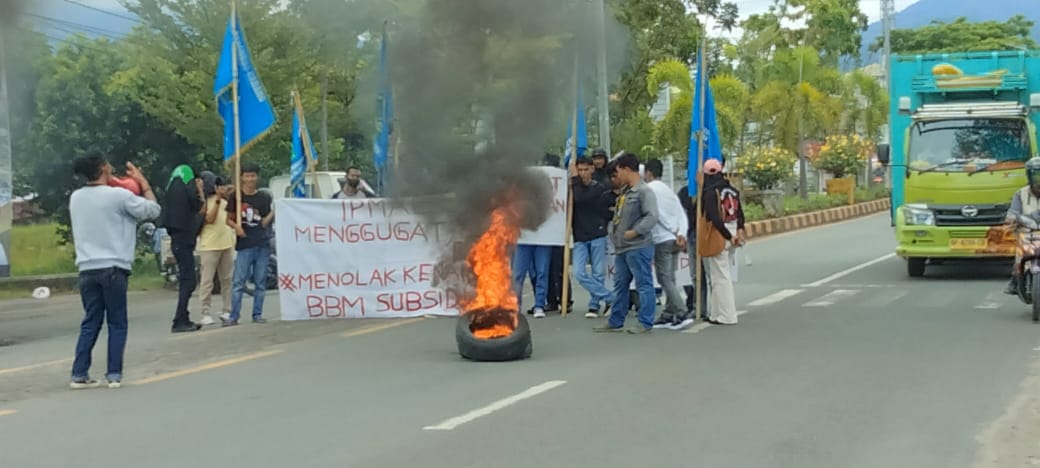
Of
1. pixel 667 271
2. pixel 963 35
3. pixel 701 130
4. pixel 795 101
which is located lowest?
pixel 667 271

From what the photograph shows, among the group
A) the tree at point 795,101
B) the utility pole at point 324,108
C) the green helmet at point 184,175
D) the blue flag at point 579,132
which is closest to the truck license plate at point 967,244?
the blue flag at point 579,132

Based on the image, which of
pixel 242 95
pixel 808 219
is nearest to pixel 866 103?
pixel 808 219

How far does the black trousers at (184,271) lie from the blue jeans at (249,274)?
1.56ft

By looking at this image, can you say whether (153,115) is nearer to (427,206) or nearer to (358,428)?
(427,206)

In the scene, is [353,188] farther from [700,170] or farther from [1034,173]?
[1034,173]

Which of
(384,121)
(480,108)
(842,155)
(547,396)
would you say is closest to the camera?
(547,396)

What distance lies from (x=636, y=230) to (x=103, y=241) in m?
4.54

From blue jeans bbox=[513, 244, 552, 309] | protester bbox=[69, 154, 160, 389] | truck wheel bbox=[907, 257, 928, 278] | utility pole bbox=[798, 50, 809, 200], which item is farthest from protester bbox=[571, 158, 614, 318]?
utility pole bbox=[798, 50, 809, 200]

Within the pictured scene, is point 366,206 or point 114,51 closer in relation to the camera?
point 366,206

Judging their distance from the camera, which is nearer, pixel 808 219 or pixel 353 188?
pixel 353 188

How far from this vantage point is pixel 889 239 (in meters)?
25.9

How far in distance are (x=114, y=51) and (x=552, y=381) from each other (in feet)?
74.1

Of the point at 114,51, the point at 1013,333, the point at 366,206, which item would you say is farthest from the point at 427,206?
the point at 114,51

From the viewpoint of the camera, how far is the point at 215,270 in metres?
12.3
